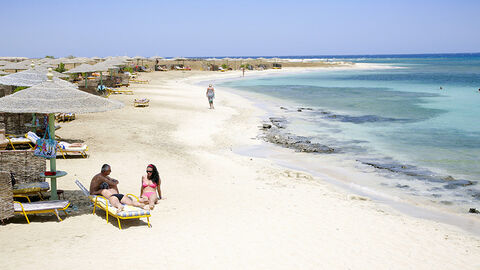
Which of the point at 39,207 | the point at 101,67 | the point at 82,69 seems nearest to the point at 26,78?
the point at 39,207

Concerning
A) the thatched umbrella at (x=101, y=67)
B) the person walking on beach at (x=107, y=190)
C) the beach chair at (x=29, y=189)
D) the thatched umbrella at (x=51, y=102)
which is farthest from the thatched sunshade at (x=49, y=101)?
the thatched umbrella at (x=101, y=67)

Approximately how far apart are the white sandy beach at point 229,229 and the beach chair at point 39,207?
20 centimetres

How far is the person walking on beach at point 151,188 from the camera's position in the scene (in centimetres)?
834

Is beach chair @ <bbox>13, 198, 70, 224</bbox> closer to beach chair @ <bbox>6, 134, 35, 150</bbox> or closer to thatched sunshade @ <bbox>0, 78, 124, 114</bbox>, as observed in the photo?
thatched sunshade @ <bbox>0, 78, 124, 114</bbox>

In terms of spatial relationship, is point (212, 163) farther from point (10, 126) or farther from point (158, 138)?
point (10, 126)

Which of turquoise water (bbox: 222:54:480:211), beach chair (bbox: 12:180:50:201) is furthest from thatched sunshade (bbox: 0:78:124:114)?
turquoise water (bbox: 222:54:480:211)

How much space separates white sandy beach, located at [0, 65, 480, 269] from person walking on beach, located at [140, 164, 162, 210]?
0.19m

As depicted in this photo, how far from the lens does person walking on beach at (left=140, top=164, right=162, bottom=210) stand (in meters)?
8.34

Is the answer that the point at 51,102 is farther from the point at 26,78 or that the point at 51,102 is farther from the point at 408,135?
the point at 408,135

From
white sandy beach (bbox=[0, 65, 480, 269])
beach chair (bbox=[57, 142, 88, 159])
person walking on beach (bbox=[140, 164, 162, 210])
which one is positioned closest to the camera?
white sandy beach (bbox=[0, 65, 480, 269])

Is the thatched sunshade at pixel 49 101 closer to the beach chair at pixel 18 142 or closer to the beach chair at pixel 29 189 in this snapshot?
the beach chair at pixel 29 189

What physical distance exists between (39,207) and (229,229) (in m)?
3.25

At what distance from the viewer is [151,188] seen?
8539mm

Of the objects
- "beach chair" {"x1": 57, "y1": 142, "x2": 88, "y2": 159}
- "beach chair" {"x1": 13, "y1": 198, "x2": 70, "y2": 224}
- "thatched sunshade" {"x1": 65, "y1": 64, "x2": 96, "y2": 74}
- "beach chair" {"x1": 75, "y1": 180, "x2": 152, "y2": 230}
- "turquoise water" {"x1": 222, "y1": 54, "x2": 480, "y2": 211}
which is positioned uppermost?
Answer: "thatched sunshade" {"x1": 65, "y1": 64, "x2": 96, "y2": 74}
